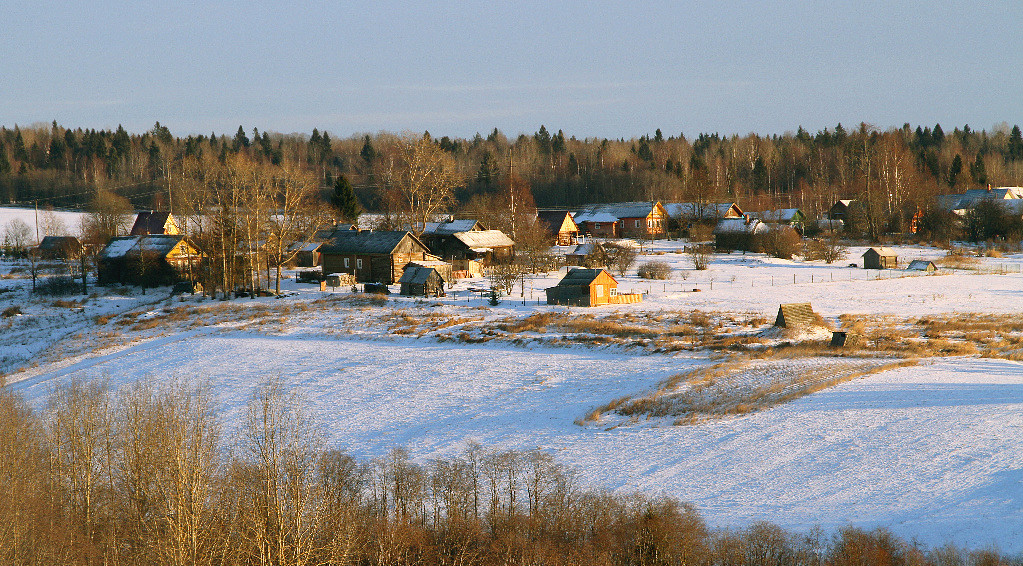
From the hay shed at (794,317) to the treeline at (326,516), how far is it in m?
17.9

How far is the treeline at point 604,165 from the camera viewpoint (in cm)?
9719

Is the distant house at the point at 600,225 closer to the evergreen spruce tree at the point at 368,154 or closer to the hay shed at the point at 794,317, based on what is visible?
the hay shed at the point at 794,317

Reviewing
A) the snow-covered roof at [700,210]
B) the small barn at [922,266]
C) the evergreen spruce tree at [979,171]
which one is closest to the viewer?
the small barn at [922,266]

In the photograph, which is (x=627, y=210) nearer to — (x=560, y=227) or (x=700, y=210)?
(x=700, y=210)

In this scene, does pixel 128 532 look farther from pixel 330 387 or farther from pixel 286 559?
pixel 330 387

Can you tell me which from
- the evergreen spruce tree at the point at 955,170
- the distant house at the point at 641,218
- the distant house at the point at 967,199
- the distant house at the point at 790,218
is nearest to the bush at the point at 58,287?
the distant house at the point at 641,218

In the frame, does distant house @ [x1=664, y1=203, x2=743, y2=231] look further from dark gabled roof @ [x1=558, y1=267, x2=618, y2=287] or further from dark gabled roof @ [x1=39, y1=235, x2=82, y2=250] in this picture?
dark gabled roof @ [x1=39, y1=235, x2=82, y2=250]

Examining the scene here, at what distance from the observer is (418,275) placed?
153 ft

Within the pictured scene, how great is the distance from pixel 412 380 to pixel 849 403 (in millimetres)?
14900

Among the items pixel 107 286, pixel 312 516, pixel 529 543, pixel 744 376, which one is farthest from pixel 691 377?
pixel 107 286

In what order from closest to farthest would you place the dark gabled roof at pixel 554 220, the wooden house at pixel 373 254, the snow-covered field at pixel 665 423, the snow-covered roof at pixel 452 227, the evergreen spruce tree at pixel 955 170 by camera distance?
the snow-covered field at pixel 665 423 < the wooden house at pixel 373 254 < the snow-covered roof at pixel 452 227 < the dark gabled roof at pixel 554 220 < the evergreen spruce tree at pixel 955 170

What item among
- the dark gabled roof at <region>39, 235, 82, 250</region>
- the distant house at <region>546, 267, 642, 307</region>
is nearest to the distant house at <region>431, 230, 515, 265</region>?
the distant house at <region>546, 267, 642, 307</region>

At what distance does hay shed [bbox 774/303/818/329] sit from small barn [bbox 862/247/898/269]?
83.8 feet

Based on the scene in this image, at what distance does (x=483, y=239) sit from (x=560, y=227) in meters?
19.5
